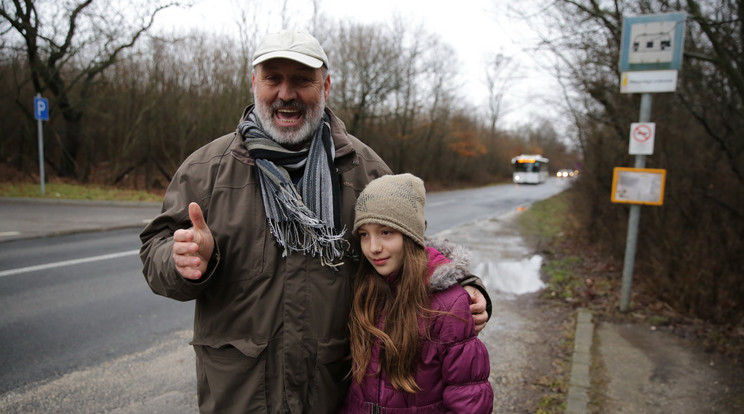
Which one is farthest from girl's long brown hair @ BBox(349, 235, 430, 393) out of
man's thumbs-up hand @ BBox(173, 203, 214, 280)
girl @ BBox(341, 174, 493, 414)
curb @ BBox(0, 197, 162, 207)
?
curb @ BBox(0, 197, 162, 207)

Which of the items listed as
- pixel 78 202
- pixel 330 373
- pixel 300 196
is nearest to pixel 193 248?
pixel 300 196

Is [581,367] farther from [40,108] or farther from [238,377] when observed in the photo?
[40,108]

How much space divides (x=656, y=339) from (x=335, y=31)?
21668mm

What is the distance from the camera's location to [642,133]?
5117mm

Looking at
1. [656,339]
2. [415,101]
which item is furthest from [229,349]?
[415,101]

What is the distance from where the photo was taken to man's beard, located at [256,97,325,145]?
187 cm

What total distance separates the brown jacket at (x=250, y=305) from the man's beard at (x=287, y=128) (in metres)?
0.15

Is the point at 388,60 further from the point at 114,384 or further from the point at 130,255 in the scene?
the point at 114,384

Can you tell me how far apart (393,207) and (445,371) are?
65cm

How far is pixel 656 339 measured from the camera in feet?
15.4

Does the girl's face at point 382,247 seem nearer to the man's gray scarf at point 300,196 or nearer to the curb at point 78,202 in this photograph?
the man's gray scarf at point 300,196

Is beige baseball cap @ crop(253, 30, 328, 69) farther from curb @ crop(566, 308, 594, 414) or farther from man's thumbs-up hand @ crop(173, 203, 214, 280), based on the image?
curb @ crop(566, 308, 594, 414)

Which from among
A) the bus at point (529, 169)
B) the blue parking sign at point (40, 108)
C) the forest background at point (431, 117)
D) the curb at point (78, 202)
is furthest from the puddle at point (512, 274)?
the bus at point (529, 169)

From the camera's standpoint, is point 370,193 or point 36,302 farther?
point 36,302
